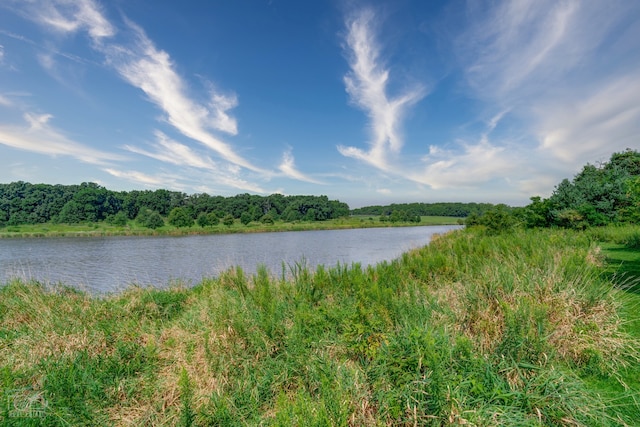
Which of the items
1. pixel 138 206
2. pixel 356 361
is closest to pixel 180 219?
pixel 138 206

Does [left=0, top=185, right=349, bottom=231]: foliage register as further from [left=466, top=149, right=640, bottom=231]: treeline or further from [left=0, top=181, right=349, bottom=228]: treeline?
[left=466, top=149, right=640, bottom=231]: treeline

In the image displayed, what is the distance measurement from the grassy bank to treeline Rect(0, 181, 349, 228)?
7356 centimetres

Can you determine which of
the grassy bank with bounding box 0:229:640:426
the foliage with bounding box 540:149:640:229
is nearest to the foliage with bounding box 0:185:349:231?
the foliage with bounding box 540:149:640:229

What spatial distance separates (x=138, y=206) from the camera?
102 metres

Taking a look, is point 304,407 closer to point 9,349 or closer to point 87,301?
point 9,349

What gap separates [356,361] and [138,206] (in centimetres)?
11775

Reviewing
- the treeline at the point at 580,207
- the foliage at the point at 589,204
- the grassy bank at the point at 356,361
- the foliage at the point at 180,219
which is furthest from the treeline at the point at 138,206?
the grassy bank at the point at 356,361

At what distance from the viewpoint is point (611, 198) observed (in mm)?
20656

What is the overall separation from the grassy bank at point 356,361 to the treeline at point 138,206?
241 ft

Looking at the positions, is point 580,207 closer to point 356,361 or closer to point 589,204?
point 589,204

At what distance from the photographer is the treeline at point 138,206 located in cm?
7850

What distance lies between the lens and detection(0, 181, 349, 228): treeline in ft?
258

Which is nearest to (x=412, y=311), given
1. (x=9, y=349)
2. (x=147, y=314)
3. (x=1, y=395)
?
(x=1, y=395)

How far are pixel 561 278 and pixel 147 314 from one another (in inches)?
350
